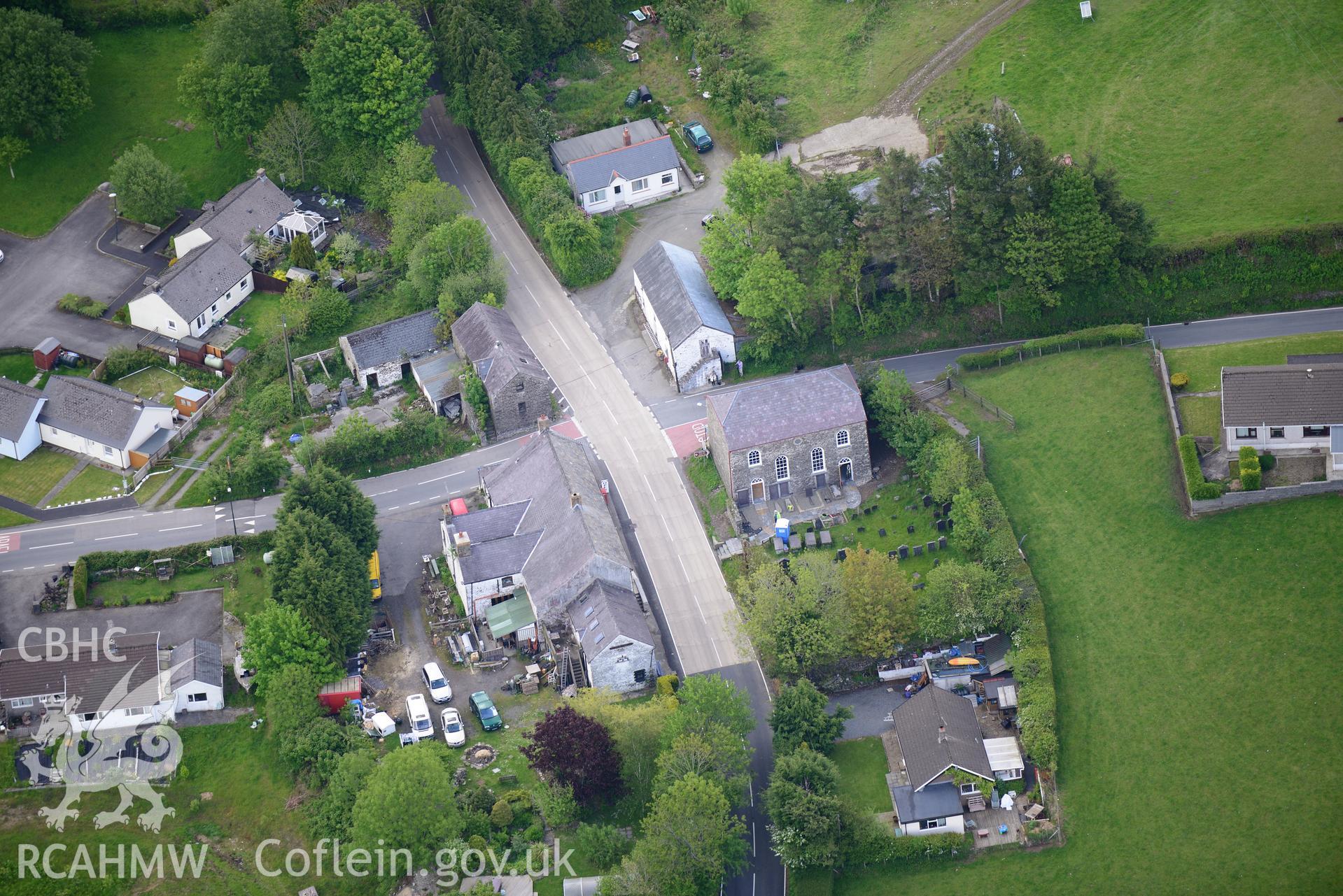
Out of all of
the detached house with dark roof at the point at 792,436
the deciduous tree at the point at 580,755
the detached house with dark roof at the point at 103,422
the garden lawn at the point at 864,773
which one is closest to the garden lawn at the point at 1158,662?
the garden lawn at the point at 864,773

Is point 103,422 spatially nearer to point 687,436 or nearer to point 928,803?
point 687,436

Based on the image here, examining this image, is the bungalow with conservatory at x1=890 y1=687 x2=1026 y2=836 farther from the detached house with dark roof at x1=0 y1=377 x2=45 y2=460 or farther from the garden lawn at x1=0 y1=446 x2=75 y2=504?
the detached house with dark roof at x1=0 y1=377 x2=45 y2=460

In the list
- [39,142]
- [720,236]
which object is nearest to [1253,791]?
[720,236]

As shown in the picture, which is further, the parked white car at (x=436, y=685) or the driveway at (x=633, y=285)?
the driveway at (x=633, y=285)

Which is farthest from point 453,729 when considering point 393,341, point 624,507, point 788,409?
point 393,341

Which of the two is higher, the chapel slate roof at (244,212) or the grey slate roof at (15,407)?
the chapel slate roof at (244,212)

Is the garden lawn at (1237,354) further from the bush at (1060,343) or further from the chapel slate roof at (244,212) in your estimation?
the chapel slate roof at (244,212)

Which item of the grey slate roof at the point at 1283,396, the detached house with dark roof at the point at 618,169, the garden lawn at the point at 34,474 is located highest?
the detached house with dark roof at the point at 618,169
